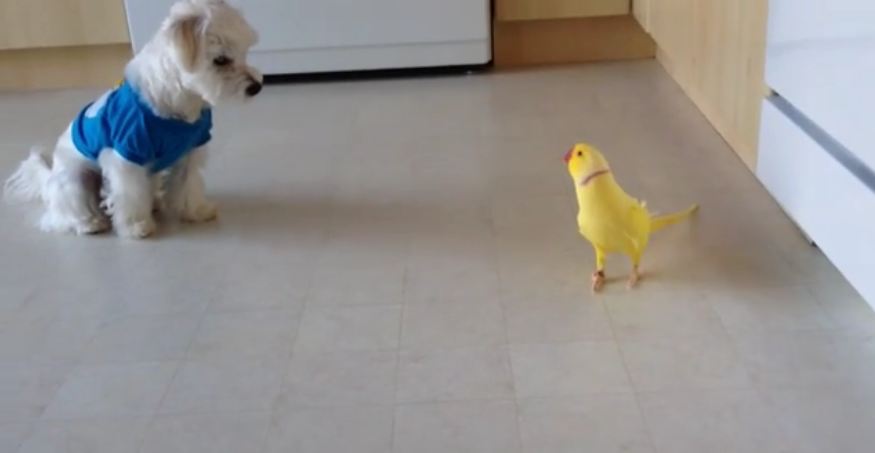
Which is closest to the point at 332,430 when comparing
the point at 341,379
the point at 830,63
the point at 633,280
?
the point at 341,379

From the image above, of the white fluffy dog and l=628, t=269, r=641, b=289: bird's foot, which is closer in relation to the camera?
l=628, t=269, r=641, b=289: bird's foot

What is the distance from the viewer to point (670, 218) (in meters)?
2.13

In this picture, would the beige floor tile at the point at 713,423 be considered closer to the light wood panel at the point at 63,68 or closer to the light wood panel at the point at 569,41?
the light wood panel at the point at 569,41

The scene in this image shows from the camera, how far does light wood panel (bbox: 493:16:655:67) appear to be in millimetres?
3605

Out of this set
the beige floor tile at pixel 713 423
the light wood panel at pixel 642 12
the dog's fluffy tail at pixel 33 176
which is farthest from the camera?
the light wood panel at pixel 642 12

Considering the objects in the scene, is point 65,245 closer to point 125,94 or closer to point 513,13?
point 125,94

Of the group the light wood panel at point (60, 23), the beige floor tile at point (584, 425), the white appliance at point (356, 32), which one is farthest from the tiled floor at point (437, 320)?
the light wood panel at point (60, 23)

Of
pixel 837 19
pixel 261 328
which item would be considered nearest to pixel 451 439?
pixel 261 328

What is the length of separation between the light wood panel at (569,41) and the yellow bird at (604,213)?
1.81 meters

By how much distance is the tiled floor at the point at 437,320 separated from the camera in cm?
155

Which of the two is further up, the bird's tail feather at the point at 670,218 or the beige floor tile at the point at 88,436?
the bird's tail feather at the point at 670,218

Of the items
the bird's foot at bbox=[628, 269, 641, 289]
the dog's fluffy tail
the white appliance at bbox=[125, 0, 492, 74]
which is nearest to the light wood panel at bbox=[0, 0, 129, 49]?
the white appliance at bbox=[125, 0, 492, 74]

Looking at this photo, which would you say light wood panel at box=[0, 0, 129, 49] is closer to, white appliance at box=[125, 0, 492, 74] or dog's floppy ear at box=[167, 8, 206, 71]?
white appliance at box=[125, 0, 492, 74]

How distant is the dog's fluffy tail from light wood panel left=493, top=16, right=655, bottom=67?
1742mm
